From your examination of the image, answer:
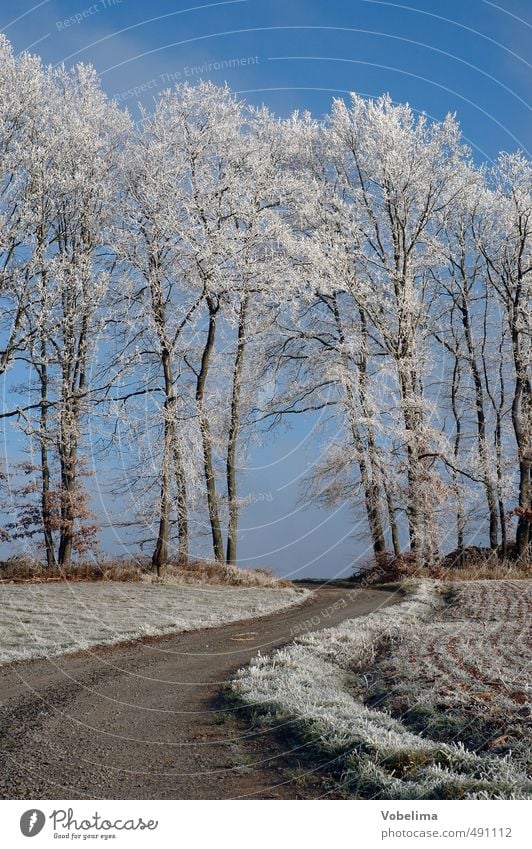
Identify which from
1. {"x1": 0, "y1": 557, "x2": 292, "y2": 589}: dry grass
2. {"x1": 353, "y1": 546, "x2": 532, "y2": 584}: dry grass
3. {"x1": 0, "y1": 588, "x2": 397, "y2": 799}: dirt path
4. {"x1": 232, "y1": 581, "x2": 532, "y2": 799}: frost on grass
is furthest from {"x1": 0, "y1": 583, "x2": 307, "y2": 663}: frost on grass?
{"x1": 232, "y1": 581, "x2": 532, "y2": 799}: frost on grass

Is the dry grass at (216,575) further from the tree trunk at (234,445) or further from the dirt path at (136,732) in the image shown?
the dirt path at (136,732)

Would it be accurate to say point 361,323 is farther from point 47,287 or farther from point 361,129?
point 47,287

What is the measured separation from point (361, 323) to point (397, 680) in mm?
20438

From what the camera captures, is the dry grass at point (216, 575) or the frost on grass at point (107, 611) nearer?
the frost on grass at point (107, 611)

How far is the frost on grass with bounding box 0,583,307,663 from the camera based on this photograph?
14438 mm

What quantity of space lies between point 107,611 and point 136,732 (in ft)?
34.2

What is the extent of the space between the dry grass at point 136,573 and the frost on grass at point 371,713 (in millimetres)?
11330

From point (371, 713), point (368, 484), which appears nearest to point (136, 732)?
point (371, 713)

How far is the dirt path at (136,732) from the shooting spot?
6328 millimetres

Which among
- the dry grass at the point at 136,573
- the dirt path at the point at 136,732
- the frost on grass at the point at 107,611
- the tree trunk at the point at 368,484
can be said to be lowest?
the dirt path at the point at 136,732

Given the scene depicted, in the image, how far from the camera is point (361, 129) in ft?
97.2

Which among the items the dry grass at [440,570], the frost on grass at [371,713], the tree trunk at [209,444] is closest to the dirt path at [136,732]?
the frost on grass at [371,713]

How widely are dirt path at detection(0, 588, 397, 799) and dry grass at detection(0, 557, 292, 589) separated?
1072 cm
